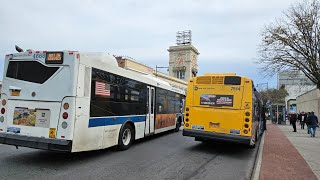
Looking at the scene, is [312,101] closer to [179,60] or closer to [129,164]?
[129,164]

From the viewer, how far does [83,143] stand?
Result: 7949 millimetres

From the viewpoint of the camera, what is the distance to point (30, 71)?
802cm

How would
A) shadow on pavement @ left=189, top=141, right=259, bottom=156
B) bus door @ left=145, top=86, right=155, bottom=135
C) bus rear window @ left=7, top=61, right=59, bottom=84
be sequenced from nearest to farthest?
bus rear window @ left=7, top=61, right=59, bottom=84, shadow on pavement @ left=189, top=141, right=259, bottom=156, bus door @ left=145, top=86, right=155, bottom=135

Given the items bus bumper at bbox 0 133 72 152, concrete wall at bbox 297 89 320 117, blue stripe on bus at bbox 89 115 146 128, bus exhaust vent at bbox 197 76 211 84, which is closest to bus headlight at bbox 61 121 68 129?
bus bumper at bbox 0 133 72 152

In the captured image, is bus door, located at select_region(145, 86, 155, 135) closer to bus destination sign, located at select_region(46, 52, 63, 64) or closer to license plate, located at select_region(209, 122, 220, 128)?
license plate, located at select_region(209, 122, 220, 128)

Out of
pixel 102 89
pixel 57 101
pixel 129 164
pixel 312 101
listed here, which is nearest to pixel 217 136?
pixel 129 164

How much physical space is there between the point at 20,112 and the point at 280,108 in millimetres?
39887

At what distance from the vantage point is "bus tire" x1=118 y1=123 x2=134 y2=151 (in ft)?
33.2

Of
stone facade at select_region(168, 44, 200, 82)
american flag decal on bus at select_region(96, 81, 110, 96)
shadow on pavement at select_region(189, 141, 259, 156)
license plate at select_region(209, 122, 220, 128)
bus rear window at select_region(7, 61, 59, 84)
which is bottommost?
shadow on pavement at select_region(189, 141, 259, 156)

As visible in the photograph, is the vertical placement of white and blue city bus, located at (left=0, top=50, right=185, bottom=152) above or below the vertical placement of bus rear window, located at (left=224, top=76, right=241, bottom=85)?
below

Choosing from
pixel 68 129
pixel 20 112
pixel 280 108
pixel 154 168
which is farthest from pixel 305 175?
pixel 280 108

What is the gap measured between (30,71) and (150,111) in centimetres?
587

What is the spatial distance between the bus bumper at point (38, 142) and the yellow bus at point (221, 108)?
538 centimetres

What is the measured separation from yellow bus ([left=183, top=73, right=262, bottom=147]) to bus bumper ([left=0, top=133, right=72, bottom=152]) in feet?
17.7
